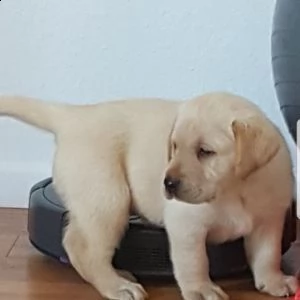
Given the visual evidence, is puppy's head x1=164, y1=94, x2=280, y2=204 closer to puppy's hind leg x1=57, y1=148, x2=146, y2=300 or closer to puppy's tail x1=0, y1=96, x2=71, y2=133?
puppy's hind leg x1=57, y1=148, x2=146, y2=300

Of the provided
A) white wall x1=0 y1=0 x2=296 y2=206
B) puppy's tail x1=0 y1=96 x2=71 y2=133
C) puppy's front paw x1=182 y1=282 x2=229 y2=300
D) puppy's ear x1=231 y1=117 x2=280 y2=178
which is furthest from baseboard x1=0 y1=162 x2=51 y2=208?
puppy's ear x1=231 y1=117 x2=280 y2=178

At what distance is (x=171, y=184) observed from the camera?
5.30 ft

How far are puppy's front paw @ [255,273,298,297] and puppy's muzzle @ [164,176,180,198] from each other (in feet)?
1.12

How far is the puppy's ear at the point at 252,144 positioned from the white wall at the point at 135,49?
740mm

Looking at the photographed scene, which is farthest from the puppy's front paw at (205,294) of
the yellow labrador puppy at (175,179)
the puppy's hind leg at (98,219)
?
the puppy's hind leg at (98,219)

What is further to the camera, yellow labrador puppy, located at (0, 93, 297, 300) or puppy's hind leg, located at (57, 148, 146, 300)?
puppy's hind leg, located at (57, 148, 146, 300)

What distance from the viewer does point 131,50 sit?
2.36 meters

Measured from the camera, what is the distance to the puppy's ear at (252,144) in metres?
1.60

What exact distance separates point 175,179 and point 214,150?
9cm

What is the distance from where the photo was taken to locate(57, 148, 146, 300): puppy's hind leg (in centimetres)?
182

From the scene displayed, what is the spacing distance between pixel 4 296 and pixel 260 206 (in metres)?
0.57

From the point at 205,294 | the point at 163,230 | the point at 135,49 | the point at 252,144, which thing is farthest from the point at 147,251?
the point at 135,49

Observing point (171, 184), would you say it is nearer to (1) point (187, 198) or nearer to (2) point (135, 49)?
(1) point (187, 198)

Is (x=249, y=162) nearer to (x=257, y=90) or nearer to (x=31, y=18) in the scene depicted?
(x=257, y=90)
